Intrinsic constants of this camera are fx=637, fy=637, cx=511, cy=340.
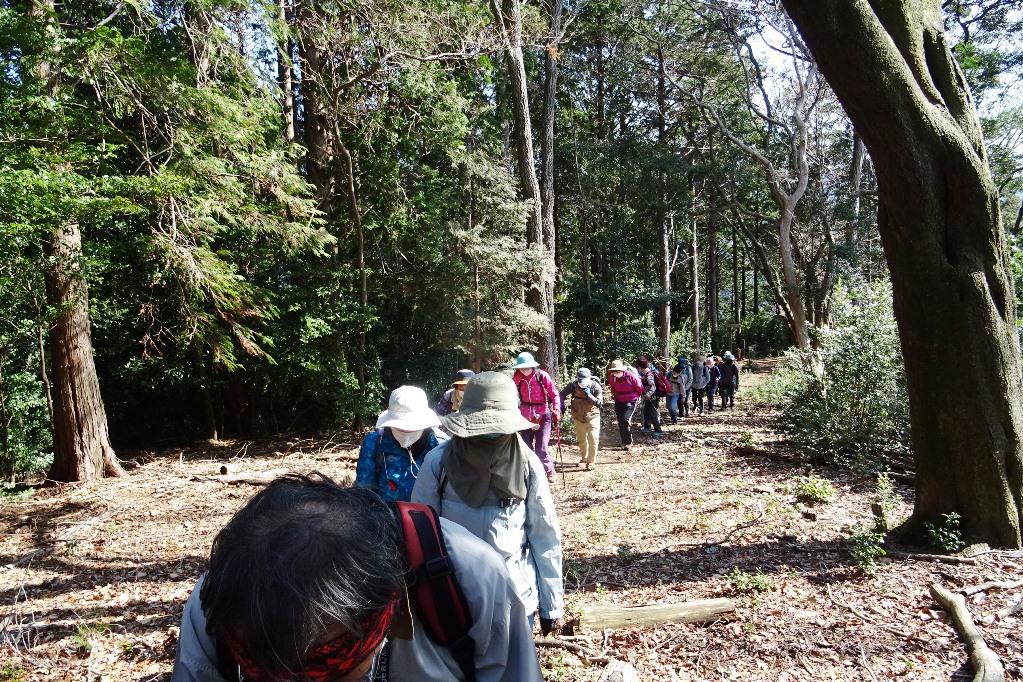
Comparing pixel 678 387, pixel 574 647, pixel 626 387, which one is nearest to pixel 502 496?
pixel 574 647

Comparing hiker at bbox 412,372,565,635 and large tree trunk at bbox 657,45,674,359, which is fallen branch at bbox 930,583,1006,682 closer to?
hiker at bbox 412,372,565,635

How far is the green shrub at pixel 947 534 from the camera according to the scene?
4883mm

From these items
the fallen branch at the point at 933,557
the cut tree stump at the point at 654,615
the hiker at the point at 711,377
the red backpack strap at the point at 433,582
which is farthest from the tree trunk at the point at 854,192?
the red backpack strap at the point at 433,582

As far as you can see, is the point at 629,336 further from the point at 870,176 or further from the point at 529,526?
the point at 529,526

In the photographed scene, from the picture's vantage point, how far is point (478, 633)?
1.42m

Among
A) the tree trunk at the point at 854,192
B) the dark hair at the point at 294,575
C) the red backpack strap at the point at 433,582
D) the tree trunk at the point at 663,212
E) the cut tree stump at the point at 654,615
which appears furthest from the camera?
the tree trunk at the point at 663,212

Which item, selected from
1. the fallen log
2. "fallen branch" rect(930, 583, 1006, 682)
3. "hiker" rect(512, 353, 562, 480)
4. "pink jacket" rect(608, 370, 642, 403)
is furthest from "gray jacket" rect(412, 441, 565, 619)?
"pink jacket" rect(608, 370, 642, 403)

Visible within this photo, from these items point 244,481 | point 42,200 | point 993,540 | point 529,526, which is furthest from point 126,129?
point 993,540

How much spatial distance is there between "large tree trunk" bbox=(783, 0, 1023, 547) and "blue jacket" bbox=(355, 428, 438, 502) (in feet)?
13.0

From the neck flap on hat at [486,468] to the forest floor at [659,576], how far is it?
1.76 meters

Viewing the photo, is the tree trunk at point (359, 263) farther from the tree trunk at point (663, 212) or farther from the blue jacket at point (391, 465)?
the tree trunk at point (663, 212)

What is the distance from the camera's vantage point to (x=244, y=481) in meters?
9.84

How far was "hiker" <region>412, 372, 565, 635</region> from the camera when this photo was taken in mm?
2836

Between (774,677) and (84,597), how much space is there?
5683mm
